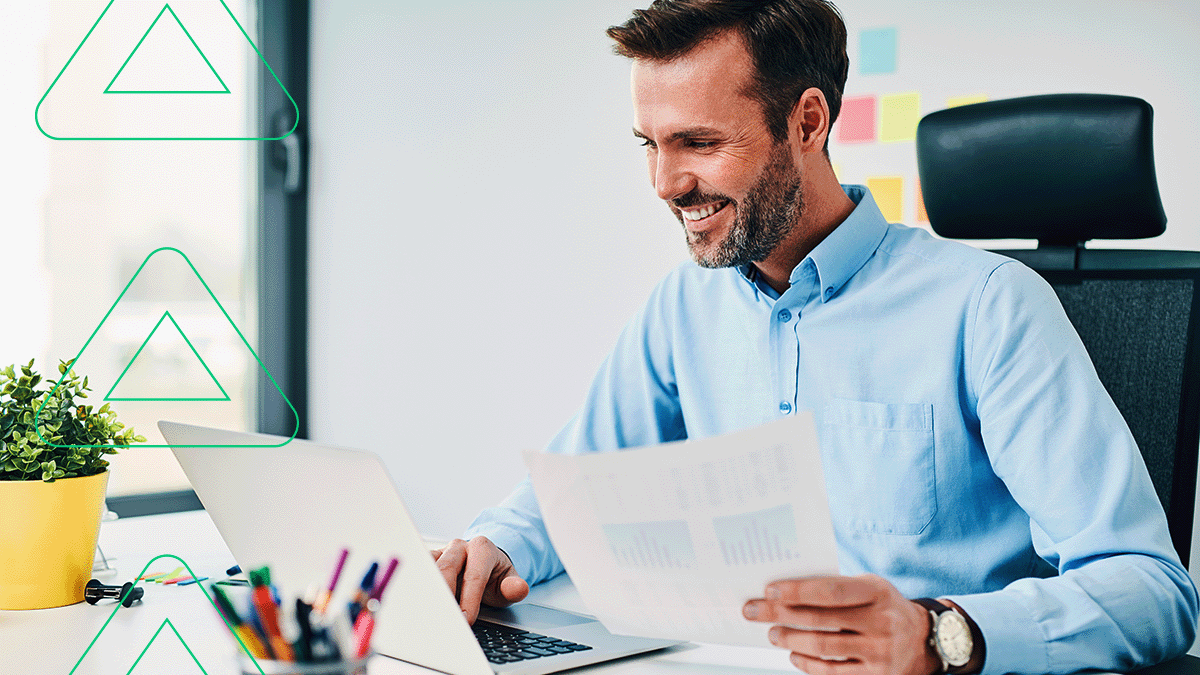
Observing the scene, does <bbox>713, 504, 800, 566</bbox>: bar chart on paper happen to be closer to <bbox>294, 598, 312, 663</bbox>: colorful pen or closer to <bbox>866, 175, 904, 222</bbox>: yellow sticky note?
<bbox>294, 598, 312, 663</bbox>: colorful pen

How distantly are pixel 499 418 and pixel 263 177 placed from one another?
94cm

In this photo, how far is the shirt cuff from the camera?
86 cm

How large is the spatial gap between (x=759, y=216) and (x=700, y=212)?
0.08 metres

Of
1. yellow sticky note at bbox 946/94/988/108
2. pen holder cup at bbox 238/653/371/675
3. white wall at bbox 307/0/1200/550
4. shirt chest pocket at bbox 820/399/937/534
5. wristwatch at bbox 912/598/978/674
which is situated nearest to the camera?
pen holder cup at bbox 238/653/371/675

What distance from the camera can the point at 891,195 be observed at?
201 cm

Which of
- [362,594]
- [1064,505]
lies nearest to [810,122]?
[1064,505]

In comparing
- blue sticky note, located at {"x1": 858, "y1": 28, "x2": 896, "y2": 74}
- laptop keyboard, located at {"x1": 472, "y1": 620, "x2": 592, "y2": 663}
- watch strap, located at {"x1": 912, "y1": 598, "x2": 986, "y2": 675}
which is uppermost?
blue sticky note, located at {"x1": 858, "y1": 28, "x2": 896, "y2": 74}

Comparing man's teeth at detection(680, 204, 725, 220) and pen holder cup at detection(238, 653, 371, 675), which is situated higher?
man's teeth at detection(680, 204, 725, 220)

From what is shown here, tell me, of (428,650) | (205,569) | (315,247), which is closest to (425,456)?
(315,247)

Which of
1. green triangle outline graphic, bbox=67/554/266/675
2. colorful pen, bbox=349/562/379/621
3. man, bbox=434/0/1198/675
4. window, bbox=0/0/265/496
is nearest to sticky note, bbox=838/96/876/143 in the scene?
man, bbox=434/0/1198/675

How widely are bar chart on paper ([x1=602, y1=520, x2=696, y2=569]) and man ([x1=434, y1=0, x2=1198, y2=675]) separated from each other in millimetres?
256

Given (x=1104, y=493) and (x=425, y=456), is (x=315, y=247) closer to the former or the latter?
(x=425, y=456)

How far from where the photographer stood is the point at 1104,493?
1.01 metres

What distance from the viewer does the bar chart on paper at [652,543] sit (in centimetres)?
72
